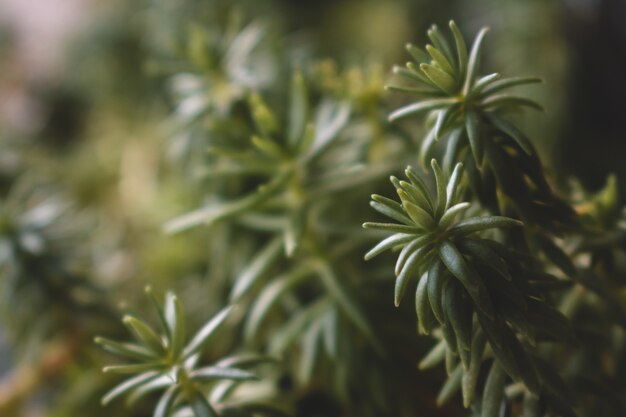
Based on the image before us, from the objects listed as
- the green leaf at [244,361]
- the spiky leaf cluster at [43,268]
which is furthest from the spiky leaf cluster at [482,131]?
the spiky leaf cluster at [43,268]

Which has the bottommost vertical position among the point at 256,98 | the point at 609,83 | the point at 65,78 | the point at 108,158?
the point at 609,83

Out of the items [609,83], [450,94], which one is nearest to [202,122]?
[450,94]

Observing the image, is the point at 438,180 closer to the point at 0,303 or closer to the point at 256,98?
the point at 256,98

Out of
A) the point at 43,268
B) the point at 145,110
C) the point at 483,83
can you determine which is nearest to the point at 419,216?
the point at 483,83

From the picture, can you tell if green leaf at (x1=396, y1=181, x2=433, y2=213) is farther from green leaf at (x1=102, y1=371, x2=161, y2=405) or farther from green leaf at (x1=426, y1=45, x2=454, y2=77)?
green leaf at (x1=102, y1=371, x2=161, y2=405)

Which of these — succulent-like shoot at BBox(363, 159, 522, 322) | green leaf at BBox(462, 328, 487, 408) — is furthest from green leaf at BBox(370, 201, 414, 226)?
green leaf at BBox(462, 328, 487, 408)

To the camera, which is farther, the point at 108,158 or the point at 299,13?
the point at 299,13
